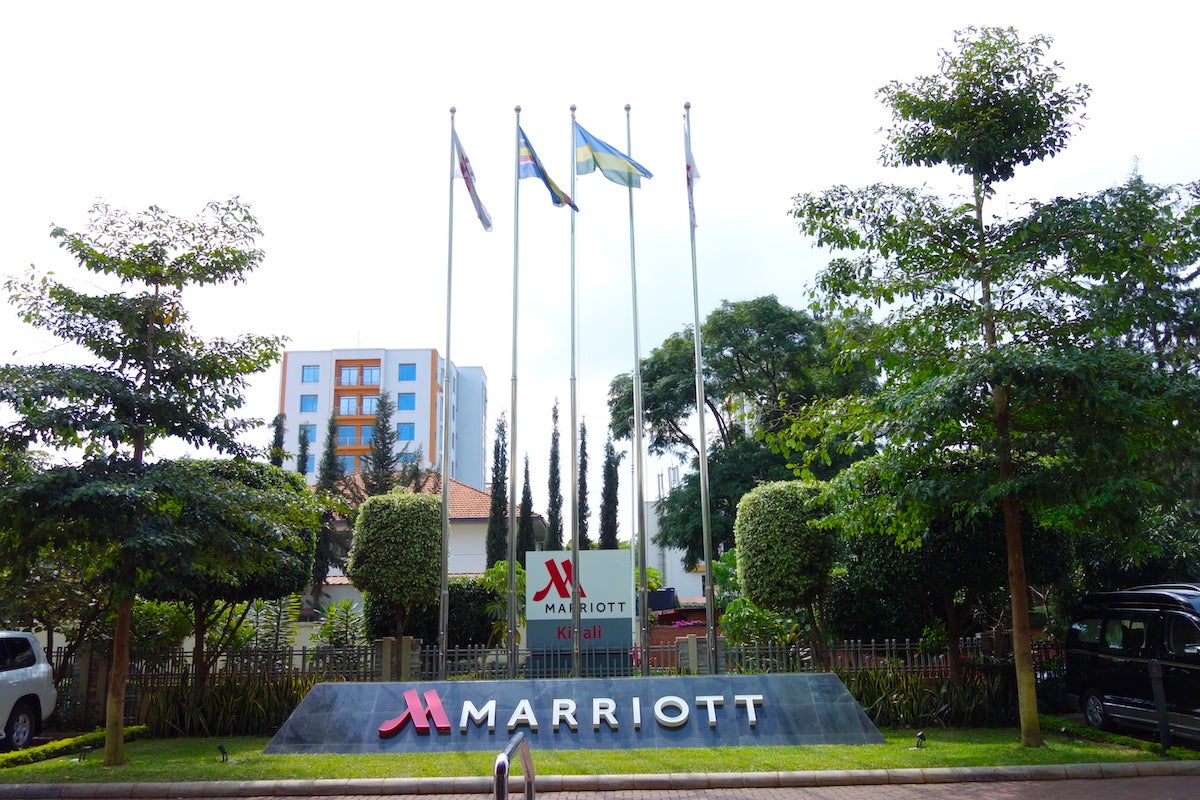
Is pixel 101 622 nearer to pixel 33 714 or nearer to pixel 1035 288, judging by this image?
pixel 33 714

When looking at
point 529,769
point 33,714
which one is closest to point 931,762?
point 529,769

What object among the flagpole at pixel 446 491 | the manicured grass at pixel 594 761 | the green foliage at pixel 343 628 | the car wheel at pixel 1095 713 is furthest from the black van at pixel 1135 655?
the green foliage at pixel 343 628

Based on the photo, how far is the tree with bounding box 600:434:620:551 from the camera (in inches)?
1757

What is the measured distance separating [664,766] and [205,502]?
603cm

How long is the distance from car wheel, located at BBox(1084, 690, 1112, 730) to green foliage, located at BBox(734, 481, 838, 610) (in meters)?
4.08

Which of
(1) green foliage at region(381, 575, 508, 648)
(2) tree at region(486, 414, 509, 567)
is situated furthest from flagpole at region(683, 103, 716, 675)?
(2) tree at region(486, 414, 509, 567)

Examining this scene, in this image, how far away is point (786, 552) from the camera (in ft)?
48.5

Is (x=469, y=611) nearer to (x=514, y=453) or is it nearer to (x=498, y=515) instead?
(x=514, y=453)

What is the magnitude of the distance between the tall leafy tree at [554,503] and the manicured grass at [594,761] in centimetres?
3078

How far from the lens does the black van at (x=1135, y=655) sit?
10875mm

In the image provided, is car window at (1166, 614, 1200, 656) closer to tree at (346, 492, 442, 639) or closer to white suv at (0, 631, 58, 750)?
tree at (346, 492, 442, 639)

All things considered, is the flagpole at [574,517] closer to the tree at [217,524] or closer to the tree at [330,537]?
the tree at [217,524]

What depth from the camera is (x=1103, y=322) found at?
35.1 feet

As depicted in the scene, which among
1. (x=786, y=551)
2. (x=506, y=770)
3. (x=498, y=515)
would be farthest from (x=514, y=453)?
(x=498, y=515)
